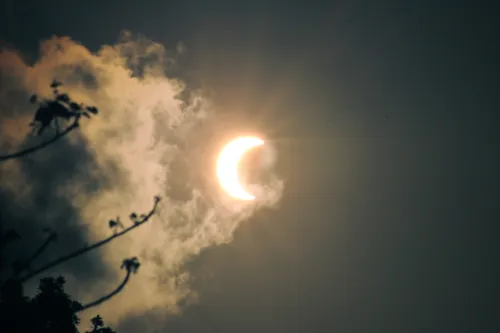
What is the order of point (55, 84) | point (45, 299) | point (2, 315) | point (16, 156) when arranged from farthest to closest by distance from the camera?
point (45, 299) → point (2, 315) → point (55, 84) → point (16, 156)

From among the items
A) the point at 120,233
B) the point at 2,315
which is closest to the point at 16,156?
the point at 120,233

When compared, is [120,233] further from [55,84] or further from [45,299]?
[45,299]

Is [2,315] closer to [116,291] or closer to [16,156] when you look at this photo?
[116,291]

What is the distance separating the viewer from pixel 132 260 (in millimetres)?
16641

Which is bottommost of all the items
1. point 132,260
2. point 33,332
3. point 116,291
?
point 116,291

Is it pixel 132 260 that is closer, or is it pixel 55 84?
pixel 55 84

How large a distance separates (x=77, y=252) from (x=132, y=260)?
2.74 metres

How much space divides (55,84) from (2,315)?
619 inches

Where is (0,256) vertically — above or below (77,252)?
above

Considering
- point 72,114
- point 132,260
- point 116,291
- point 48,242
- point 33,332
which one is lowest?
point 116,291

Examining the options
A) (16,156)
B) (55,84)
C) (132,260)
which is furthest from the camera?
(132,260)

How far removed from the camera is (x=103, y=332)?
992 inches

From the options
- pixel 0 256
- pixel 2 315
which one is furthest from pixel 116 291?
pixel 2 315

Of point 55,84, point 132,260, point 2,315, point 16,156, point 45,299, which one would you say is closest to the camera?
point 16,156
